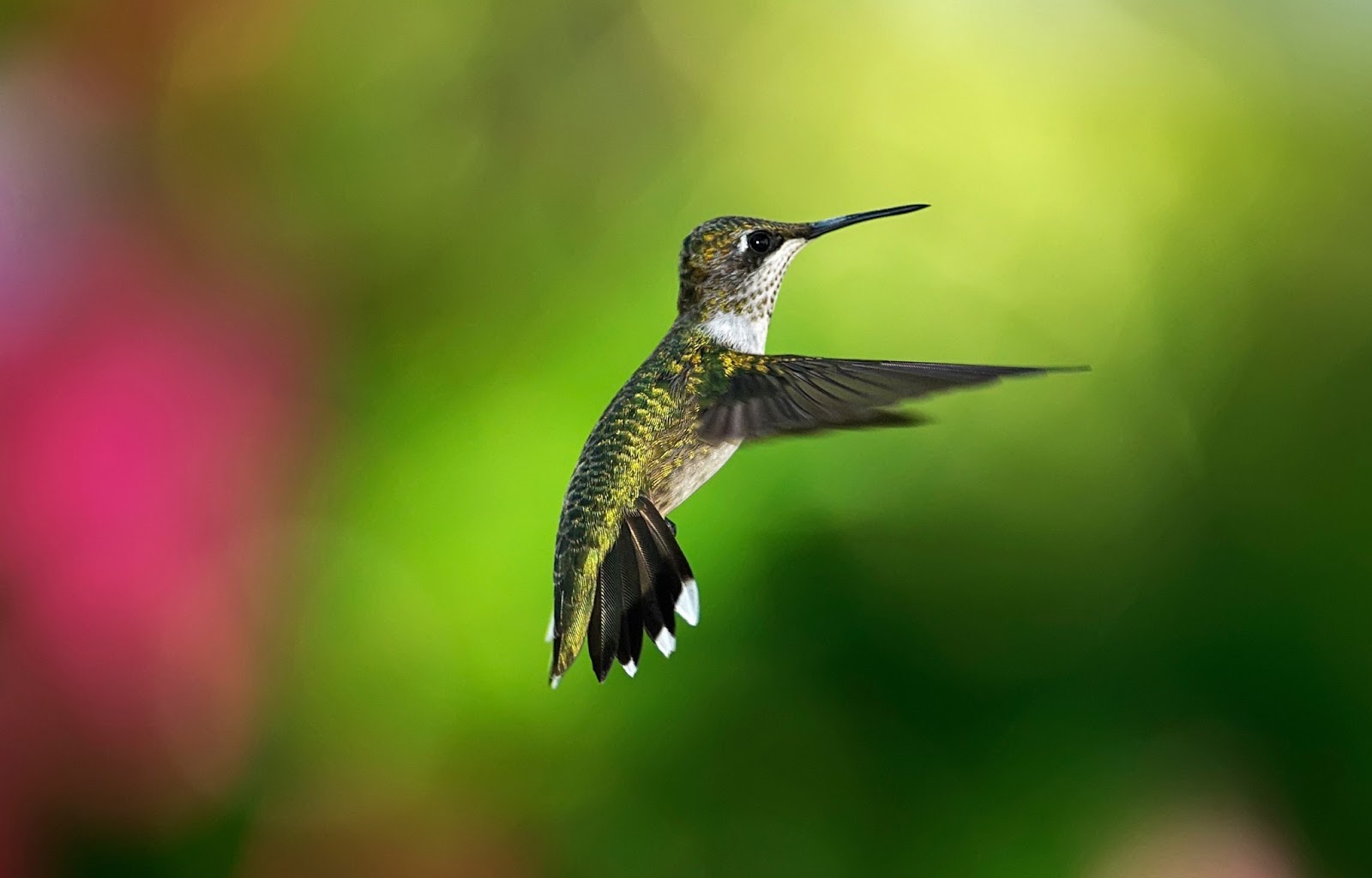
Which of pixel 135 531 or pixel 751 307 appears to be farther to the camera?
pixel 135 531

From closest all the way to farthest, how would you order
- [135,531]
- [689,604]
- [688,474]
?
[689,604] < [688,474] < [135,531]

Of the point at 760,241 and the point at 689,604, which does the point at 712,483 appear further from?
the point at 689,604

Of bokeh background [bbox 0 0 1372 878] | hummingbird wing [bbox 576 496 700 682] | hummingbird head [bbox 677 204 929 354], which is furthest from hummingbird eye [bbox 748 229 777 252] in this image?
bokeh background [bbox 0 0 1372 878]

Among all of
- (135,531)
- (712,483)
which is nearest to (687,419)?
(712,483)

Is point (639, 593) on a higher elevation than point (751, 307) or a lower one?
lower

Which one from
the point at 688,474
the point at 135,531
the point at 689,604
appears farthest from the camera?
the point at 135,531

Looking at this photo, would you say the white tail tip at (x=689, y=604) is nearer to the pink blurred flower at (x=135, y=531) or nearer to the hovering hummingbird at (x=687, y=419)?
the hovering hummingbird at (x=687, y=419)

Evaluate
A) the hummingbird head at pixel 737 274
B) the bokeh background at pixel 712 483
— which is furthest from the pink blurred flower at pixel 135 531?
the hummingbird head at pixel 737 274
